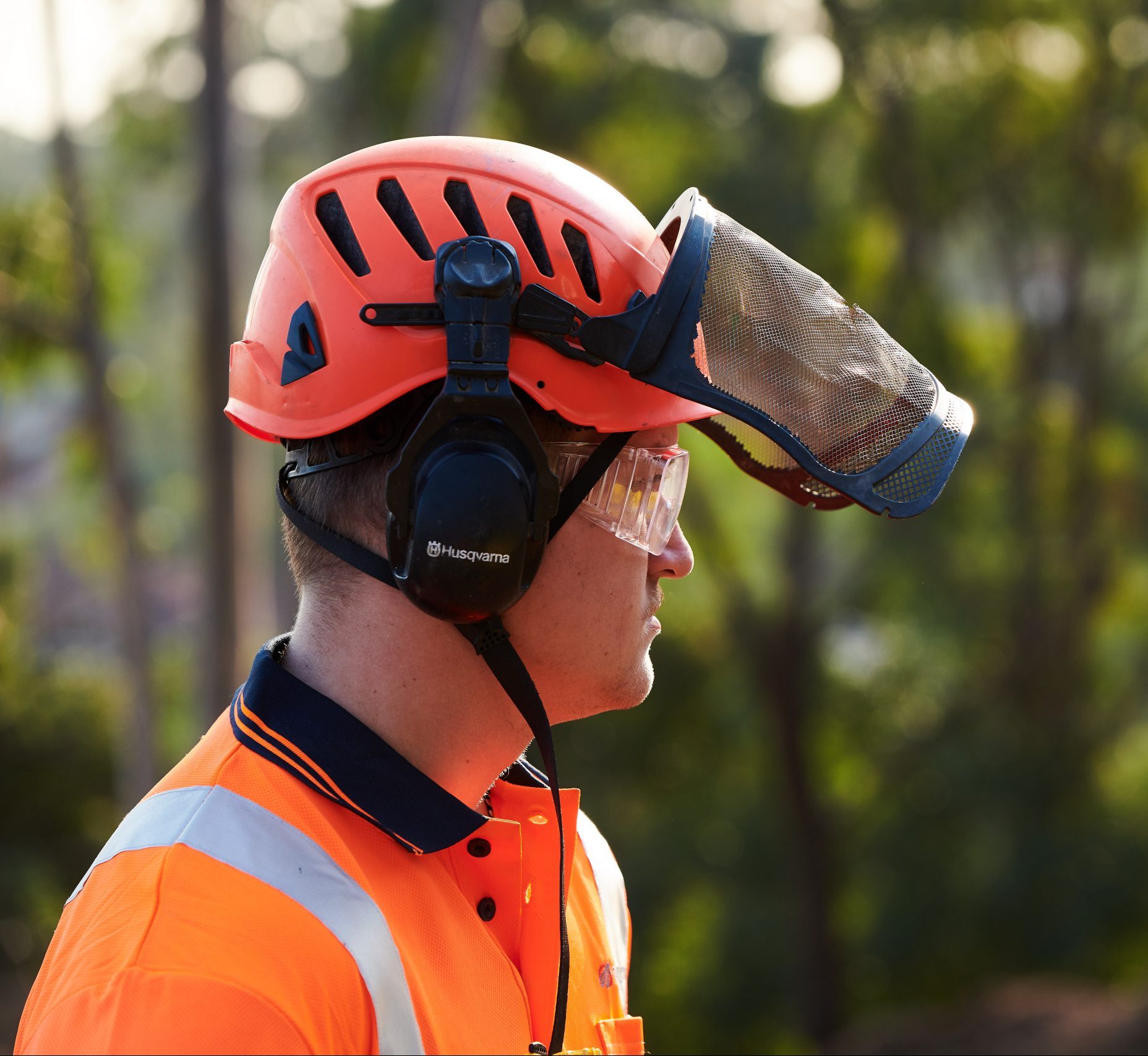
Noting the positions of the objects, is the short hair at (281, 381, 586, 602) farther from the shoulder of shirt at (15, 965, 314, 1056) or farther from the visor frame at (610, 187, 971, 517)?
the shoulder of shirt at (15, 965, 314, 1056)

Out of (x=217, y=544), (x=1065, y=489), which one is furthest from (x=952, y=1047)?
(x=217, y=544)

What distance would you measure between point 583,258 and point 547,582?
442 millimetres

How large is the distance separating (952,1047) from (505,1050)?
8.92 metres

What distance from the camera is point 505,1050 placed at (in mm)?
1464

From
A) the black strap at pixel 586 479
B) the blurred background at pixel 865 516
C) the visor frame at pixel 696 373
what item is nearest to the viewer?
the visor frame at pixel 696 373

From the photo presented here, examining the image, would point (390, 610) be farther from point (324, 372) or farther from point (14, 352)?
point (14, 352)

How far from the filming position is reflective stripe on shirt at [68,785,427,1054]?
135cm

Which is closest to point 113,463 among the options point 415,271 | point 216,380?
point 216,380

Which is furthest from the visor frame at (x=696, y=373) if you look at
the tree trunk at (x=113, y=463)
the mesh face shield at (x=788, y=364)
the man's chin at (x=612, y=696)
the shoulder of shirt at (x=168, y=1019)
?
the tree trunk at (x=113, y=463)

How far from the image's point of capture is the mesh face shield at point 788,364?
5.15ft

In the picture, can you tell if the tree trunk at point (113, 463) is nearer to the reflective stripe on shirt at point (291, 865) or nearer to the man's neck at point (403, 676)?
the man's neck at point (403, 676)

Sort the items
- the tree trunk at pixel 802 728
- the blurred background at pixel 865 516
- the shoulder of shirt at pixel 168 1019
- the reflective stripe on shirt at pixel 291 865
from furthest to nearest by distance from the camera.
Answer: the tree trunk at pixel 802 728 < the blurred background at pixel 865 516 < the reflective stripe on shirt at pixel 291 865 < the shoulder of shirt at pixel 168 1019

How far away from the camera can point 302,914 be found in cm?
136

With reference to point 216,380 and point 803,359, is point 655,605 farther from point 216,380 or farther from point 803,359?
point 216,380
